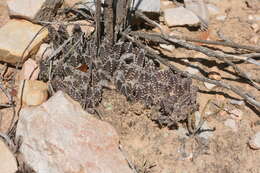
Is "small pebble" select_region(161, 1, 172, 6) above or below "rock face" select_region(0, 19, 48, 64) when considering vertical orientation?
above

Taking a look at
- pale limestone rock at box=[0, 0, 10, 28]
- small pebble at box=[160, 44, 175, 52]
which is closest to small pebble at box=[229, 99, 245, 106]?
small pebble at box=[160, 44, 175, 52]

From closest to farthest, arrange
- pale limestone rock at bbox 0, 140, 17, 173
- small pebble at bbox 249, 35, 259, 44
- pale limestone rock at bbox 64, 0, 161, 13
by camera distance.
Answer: pale limestone rock at bbox 0, 140, 17, 173, pale limestone rock at bbox 64, 0, 161, 13, small pebble at bbox 249, 35, 259, 44

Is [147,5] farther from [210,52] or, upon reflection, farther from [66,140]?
[66,140]

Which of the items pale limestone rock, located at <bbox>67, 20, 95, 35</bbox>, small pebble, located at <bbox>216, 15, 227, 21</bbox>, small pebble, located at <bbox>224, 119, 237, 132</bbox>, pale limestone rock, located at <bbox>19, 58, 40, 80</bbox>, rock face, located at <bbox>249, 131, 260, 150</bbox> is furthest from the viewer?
small pebble, located at <bbox>216, 15, 227, 21</bbox>

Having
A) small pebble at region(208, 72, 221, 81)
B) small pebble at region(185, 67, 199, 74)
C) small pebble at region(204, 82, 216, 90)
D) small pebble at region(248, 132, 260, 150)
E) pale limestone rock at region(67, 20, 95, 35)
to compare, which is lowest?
small pebble at region(248, 132, 260, 150)

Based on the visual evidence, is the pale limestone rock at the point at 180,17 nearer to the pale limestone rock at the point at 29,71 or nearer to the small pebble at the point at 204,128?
the small pebble at the point at 204,128

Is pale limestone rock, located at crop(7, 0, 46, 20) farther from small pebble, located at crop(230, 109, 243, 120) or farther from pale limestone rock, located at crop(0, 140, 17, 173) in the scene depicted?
small pebble, located at crop(230, 109, 243, 120)
